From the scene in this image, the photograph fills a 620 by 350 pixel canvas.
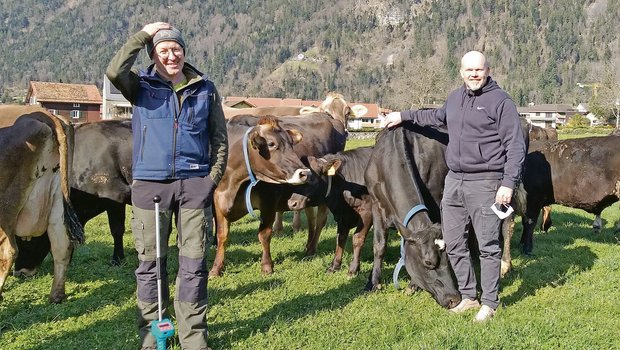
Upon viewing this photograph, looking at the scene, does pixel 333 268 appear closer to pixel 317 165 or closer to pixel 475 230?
pixel 317 165

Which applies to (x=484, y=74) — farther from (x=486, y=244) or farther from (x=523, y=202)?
(x=523, y=202)

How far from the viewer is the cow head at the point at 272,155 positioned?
691cm

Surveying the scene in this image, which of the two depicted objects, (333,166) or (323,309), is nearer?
(323,309)

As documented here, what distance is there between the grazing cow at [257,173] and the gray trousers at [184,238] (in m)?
2.32

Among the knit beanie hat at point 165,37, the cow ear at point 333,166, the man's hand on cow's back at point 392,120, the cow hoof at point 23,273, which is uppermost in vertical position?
the knit beanie hat at point 165,37

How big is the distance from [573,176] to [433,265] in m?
4.61

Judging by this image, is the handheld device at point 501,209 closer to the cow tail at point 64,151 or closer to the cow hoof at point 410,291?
the cow hoof at point 410,291

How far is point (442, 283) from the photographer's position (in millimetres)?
5551

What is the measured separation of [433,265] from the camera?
5.49 m

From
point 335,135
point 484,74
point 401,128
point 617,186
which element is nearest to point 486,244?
point 484,74

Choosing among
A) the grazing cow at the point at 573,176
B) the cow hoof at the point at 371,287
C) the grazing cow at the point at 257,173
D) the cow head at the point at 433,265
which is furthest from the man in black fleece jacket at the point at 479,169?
the grazing cow at the point at 573,176

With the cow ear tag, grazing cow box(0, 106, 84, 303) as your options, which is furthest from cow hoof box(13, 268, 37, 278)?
the cow ear tag

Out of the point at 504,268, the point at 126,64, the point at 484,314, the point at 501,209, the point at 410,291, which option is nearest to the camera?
the point at 126,64

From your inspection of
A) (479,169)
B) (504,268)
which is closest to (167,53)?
(479,169)
